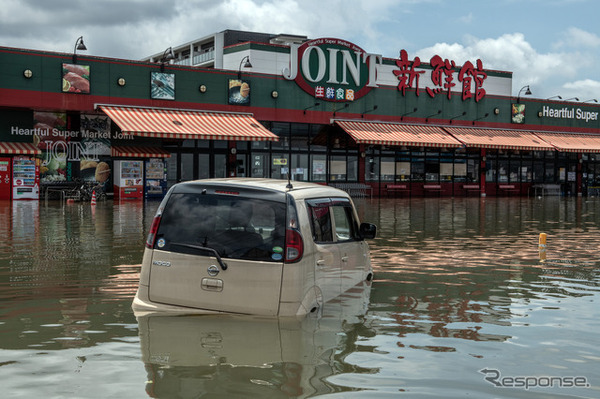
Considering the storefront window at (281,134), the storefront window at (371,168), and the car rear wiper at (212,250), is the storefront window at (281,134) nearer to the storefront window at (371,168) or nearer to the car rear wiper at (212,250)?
the storefront window at (371,168)

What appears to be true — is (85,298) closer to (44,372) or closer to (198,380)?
(44,372)

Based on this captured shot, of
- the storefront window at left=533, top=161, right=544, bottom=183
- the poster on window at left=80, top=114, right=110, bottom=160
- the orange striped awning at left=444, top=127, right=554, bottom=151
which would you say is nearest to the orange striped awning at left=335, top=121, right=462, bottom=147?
the orange striped awning at left=444, top=127, right=554, bottom=151

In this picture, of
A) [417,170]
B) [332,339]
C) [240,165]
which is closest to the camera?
[332,339]

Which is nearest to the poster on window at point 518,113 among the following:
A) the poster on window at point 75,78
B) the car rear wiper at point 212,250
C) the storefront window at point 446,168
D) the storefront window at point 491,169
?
the storefront window at point 491,169

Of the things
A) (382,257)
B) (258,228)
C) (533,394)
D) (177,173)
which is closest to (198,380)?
(258,228)

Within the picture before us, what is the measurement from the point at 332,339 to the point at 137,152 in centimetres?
2925

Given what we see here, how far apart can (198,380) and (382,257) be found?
27.4 ft

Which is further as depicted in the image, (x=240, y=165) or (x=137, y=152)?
(x=240, y=165)

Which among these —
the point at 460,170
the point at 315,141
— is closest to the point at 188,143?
the point at 315,141

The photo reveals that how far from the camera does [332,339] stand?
6.70m

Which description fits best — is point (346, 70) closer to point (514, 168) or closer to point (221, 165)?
point (221, 165)

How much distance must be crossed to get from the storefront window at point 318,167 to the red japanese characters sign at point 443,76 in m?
6.69

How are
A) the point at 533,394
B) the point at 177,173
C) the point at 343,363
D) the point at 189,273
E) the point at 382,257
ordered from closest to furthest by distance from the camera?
the point at 533,394 → the point at 343,363 → the point at 189,273 → the point at 382,257 → the point at 177,173

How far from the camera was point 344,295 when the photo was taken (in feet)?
28.3
